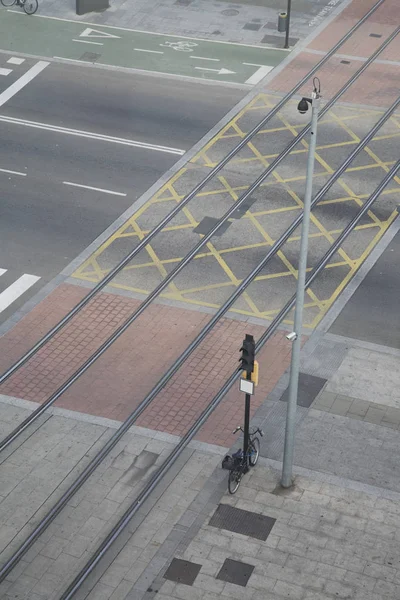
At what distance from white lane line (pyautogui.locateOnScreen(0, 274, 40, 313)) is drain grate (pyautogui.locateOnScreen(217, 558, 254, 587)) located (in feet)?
33.4

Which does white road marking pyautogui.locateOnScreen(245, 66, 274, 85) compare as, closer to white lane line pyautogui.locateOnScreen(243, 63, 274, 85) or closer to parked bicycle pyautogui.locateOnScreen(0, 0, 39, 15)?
white lane line pyautogui.locateOnScreen(243, 63, 274, 85)

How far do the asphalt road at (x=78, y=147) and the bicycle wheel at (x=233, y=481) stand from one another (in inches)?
328

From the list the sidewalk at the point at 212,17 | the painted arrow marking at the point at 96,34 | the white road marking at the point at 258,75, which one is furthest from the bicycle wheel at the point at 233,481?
the painted arrow marking at the point at 96,34

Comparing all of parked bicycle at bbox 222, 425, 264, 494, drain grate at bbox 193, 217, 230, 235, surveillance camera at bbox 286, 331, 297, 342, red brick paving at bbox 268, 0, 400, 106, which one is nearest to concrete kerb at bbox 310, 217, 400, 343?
drain grate at bbox 193, 217, 230, 235

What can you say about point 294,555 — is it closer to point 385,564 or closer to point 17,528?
point 385,564

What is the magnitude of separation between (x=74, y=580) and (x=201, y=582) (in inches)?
87.1

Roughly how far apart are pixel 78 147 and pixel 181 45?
8.85 m

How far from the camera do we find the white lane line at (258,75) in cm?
3933

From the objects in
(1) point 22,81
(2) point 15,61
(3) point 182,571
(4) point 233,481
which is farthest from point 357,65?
(3) point 182,571

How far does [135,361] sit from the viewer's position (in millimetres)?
26141

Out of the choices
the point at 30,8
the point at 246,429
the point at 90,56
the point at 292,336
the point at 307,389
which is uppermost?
the point at 292,336

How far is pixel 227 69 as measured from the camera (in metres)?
40.1

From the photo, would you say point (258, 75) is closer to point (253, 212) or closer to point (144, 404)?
point (253, 212)

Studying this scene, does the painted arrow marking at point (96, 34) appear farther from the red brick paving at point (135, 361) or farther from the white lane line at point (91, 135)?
the red brick paving at point (135, 361)
